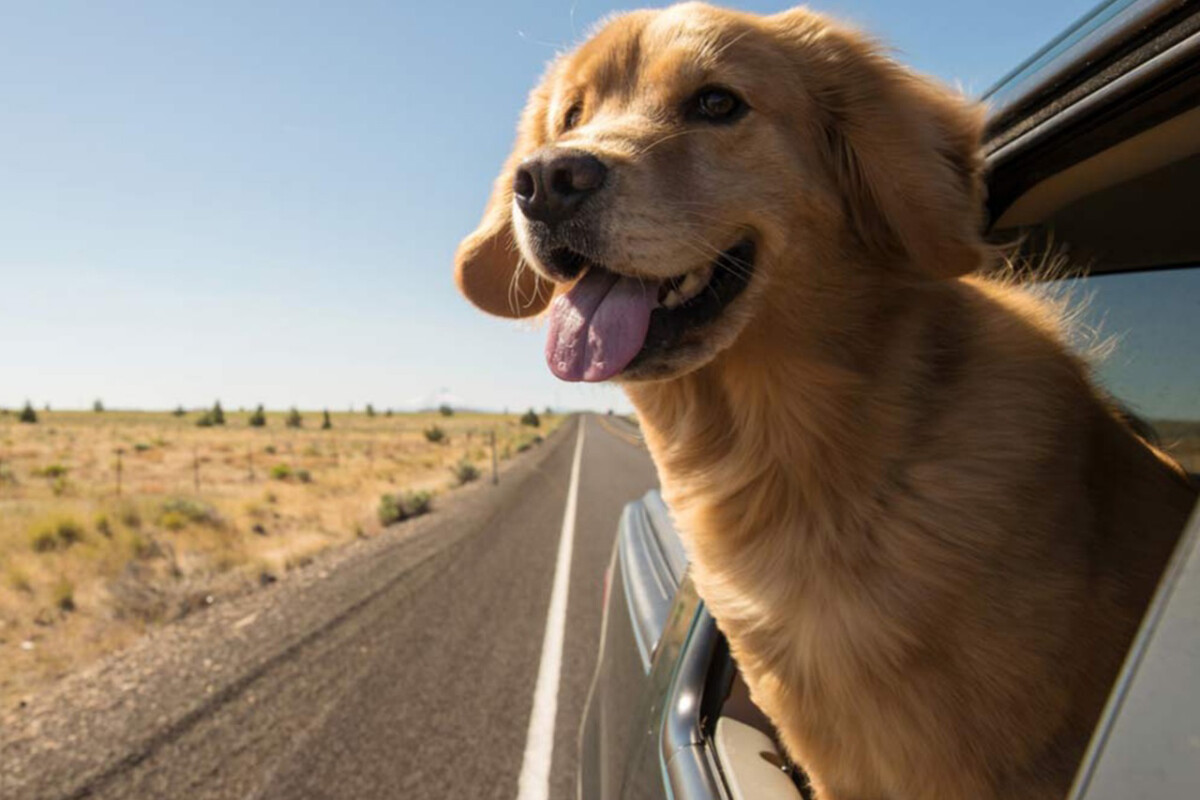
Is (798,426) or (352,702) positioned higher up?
(798,426)

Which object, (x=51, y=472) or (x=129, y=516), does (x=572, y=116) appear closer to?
(x=129, y=516)

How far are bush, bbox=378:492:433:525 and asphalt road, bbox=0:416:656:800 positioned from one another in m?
6.73

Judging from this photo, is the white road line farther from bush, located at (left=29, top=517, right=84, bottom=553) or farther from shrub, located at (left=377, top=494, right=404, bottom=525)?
bush, located at (left=29, top=517, right=84, bottom=553)

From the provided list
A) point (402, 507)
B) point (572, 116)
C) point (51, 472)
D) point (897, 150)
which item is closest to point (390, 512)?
point (402, 507)

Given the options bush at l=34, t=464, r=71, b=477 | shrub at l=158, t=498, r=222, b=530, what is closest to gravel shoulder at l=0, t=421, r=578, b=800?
shrub at l=158, t=498, r=222, b=530

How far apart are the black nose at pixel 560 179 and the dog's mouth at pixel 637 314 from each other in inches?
7.4

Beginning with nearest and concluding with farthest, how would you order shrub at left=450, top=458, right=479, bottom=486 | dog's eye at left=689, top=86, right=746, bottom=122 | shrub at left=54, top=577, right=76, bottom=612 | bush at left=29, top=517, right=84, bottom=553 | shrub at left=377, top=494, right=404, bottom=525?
dog's eye at left=689, top=86, right=746, bottom=122 < shrub at left=54, top=577, right=76, bottom=612 < bush at left=29, top=517, right=84, bottom=553 < shrub at left=377, top=494, right=404, bottom=525 < shrub at left=450, top=458, right=479, bottom=486

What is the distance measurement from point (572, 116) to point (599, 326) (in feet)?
3.64

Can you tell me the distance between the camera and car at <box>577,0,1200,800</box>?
77 cm

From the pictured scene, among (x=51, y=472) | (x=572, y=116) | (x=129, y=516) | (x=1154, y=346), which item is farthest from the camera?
(x=51, y=472)

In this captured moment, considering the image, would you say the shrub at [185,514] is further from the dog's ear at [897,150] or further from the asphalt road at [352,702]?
Result: the dog's ear at [897,150]

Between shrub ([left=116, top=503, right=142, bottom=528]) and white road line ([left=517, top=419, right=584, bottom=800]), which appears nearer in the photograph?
white road line ([left=517, top=419, right=584, bottom=800])

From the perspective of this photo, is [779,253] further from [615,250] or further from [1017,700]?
[1017,700]

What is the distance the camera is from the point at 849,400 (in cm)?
196
